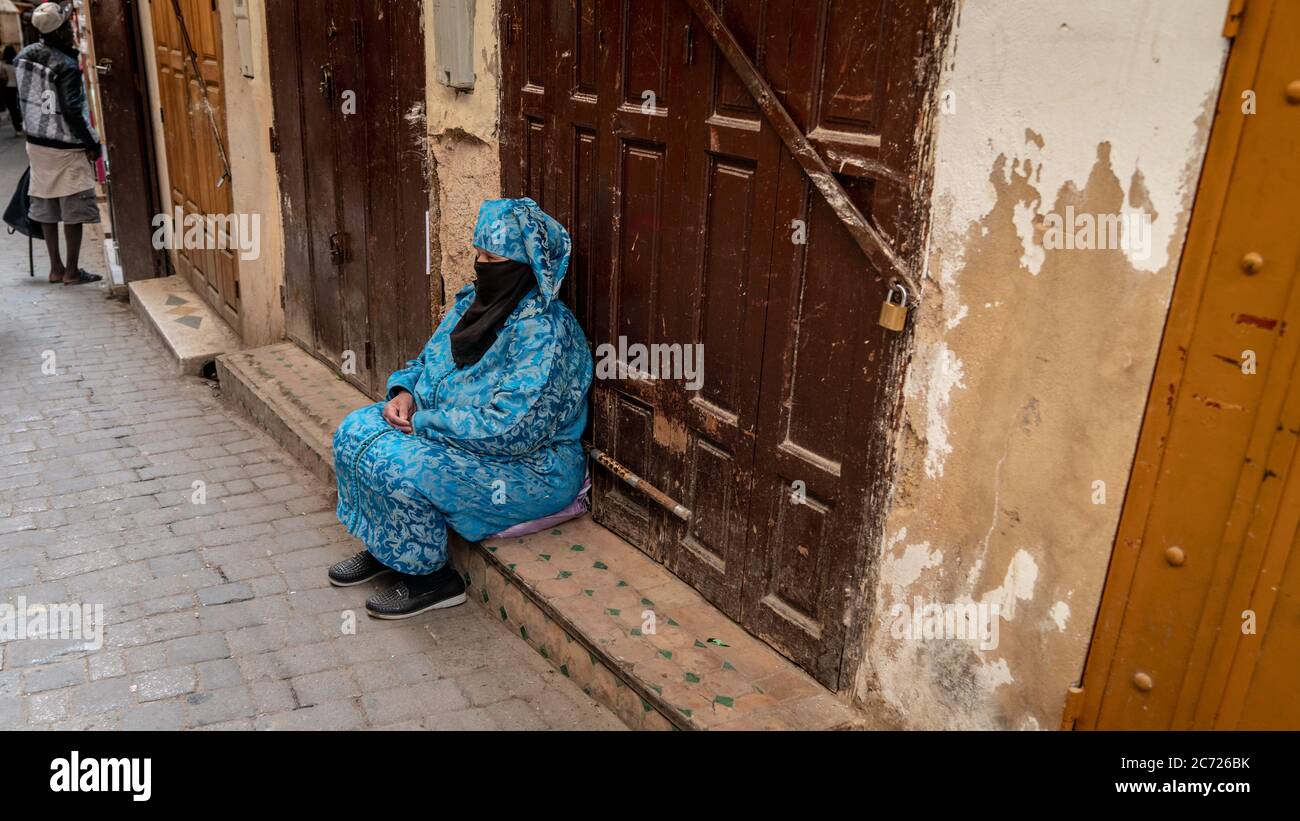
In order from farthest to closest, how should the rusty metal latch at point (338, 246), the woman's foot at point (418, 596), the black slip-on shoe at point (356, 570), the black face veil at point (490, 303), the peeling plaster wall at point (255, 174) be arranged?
the peeling plaster wall at point (255, 174)
the rusty metal latch at point (338, 246)
the black slip-on shoe at point (356, 570)
the woman's foot at point (418, 596)
the black face veil at point (490, 303)

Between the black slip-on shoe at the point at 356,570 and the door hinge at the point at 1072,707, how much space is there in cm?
282

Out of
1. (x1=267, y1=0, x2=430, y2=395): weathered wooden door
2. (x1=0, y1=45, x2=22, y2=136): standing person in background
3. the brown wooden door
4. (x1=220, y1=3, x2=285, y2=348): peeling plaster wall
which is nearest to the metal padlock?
(x1=267, y1=0, x2=430, y2=395): weathered wooden door

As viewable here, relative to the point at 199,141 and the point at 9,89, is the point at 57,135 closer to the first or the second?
the point at 199,141

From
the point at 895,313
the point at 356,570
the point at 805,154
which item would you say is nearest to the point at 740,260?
the point at 805,154

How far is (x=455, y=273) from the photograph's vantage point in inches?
196

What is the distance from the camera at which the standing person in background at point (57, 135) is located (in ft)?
28.7

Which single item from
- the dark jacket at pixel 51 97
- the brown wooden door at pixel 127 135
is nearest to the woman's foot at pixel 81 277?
the brown wooden door at pixel 127 135

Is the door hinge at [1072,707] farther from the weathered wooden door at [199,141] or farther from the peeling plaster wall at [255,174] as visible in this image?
the weathered wooden door at [199,141]

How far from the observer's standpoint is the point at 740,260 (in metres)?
3.28

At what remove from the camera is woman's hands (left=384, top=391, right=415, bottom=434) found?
4.13 metres

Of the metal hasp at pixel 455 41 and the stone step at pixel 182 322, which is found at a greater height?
the metal hasp at pixel 455 41

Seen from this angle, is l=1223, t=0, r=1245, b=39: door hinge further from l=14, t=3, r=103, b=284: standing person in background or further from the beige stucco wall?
l=14, t=3, r=103, b=284: standing person in background

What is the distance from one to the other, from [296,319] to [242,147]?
1242mm
